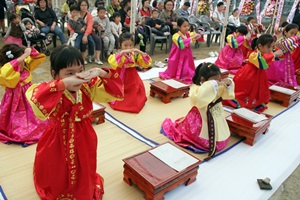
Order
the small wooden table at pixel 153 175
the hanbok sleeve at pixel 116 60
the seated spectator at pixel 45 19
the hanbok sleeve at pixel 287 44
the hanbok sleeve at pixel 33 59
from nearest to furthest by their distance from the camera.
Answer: the small wooden table at pixel 153 175 → the hanbok sleeve at pixel 33 59 → the hanbok sleeve at pixel 116 60 → the hanbok sleeve at pixel 287 44 → the seated spectator at pixel 45 19

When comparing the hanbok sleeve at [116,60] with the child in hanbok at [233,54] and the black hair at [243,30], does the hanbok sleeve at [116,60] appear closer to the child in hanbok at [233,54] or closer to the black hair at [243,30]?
the child in hanbok at [233,54]

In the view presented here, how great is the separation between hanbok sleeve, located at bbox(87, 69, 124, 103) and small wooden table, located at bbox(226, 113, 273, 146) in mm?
1772

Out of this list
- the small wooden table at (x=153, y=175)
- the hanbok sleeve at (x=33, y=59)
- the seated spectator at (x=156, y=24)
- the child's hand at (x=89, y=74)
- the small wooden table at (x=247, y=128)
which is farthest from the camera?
the seated spectator at (x=156, y=24)

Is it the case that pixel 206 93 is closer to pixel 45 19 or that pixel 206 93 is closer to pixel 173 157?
pixel 173 157

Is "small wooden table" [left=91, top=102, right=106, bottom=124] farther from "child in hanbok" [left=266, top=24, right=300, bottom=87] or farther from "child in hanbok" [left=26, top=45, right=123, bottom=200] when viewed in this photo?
"child in hanbok" [left=266, top=24, right=300, bottom=87]

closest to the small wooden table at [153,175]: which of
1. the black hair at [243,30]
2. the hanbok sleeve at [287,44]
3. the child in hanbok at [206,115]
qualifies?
the child in hanbok at [206,115]

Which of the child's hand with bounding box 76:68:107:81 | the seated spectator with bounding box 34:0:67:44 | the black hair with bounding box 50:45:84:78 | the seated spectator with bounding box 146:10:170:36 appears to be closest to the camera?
the child's hand with bounding box 76:68:107:81

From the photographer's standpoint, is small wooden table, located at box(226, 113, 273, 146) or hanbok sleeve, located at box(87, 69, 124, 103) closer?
hanbok sleeve, located at box(87, 69, 124, 103)

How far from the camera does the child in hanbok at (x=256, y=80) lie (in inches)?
147

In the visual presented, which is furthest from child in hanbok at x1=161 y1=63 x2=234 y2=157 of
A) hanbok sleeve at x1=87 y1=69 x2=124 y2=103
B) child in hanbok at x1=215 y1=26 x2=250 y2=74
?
child in hanbok at x1=215 y1=26 x2=250 y2=74

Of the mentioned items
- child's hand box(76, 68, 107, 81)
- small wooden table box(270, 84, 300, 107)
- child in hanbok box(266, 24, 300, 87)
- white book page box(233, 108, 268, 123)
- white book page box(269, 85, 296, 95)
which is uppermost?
child's hand box(76, 68, 107, 81)

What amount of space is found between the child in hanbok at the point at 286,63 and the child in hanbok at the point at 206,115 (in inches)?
91.3

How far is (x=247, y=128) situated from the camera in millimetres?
3084

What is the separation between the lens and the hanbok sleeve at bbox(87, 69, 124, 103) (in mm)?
1863
